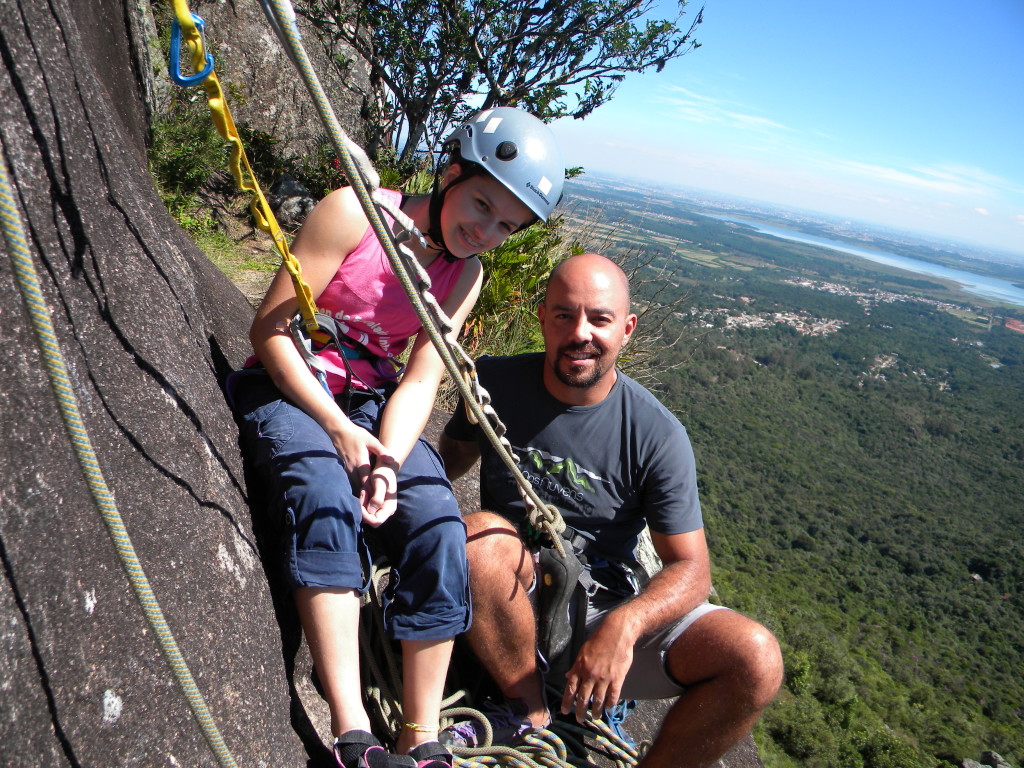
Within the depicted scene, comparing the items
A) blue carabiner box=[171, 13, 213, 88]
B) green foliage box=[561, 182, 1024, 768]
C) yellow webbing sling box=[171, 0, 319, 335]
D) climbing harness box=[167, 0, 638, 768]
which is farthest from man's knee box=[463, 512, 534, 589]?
green foliage box=[561, 182, 1024, 768]

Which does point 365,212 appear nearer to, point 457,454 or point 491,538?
point 491,538

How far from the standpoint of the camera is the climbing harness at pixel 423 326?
1.31 m

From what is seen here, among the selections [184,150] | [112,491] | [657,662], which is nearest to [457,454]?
[657,662]

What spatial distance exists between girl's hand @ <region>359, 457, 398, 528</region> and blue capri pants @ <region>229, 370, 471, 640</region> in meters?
0.06

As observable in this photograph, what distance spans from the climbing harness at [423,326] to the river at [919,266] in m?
133

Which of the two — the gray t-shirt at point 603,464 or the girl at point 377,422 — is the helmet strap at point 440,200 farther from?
the gray t-shirt at point 603,464

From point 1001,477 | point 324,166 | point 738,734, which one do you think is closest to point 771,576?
point 324,166

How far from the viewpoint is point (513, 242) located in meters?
6.05

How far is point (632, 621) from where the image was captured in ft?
6.90

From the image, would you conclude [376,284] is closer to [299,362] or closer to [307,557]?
[299,362]

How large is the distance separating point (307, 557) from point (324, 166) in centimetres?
749

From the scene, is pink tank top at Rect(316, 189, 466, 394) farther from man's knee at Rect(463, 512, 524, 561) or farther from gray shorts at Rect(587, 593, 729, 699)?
gray shorts at Rect(587, 593, 729, 699)

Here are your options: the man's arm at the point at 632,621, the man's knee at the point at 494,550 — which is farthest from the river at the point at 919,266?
the man's knee at the point at 494,550

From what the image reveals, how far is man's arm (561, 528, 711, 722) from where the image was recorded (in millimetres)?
2045
